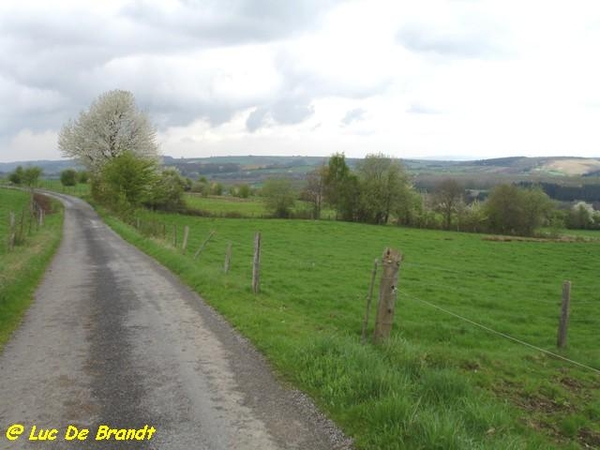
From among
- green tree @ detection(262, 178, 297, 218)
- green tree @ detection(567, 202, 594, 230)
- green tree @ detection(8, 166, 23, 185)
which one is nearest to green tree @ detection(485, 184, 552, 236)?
green tree @ detection(567, 202, 594, 230)

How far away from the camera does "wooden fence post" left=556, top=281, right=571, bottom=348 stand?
12.5 meters

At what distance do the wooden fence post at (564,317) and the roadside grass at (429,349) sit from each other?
0.97ft

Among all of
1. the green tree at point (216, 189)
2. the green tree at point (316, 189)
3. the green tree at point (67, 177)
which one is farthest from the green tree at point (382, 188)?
the green tree at point (67, 177)

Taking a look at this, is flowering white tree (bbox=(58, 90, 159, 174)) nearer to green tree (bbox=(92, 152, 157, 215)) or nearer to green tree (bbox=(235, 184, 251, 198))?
green tree (bbox=(92, 152, 157, 215))

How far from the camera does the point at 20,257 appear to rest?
2198 centimetres

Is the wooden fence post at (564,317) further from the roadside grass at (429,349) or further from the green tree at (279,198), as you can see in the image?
the green tree at (279,198)

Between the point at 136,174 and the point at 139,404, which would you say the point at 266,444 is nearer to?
the point at 139,404

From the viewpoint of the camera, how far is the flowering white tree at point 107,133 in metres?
61.1

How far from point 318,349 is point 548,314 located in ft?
43.5

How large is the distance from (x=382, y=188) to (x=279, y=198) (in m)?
16.4

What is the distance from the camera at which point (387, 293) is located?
9625 millimetres

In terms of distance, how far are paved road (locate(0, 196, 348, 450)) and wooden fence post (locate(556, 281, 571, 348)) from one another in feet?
28.0

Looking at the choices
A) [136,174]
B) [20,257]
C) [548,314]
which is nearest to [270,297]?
[548,314]

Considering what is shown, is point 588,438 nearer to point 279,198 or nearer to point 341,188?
point 341,188
